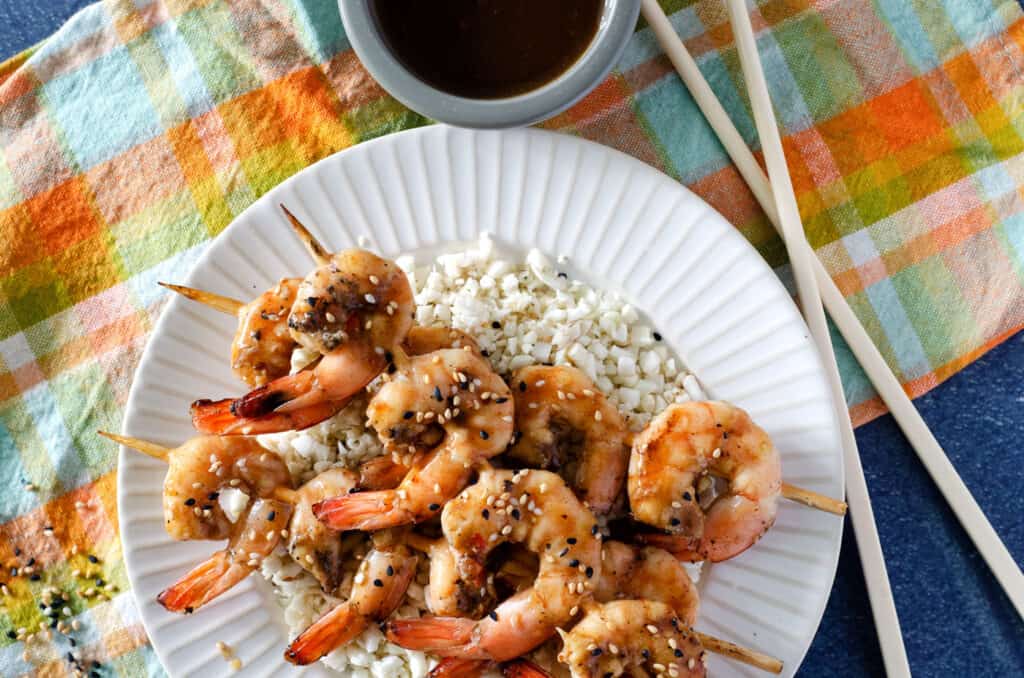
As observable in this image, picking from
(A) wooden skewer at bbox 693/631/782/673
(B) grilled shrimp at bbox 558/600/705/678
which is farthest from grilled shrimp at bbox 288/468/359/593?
(A) wooden skewer at bbox 693/631/782/673

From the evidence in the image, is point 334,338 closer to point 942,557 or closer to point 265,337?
point 265,337

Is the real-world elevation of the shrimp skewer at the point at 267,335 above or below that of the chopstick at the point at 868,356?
above

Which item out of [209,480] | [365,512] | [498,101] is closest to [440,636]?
[365,512]

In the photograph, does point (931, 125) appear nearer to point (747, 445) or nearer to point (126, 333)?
point (747, 445)

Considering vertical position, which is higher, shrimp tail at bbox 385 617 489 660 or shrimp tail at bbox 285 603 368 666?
shrimp tail at bbox 285 603 368 666

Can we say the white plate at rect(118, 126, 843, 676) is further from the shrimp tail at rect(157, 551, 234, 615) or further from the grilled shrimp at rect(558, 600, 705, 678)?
the grilled shrimp at rect(558, 600, 705, 678)

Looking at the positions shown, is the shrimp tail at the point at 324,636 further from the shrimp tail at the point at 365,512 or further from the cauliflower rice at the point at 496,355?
the shrimp tail at the point at 365,512

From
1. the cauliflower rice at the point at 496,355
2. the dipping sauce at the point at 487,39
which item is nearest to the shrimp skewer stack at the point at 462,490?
the cauliflower rice at the point at 496,355
